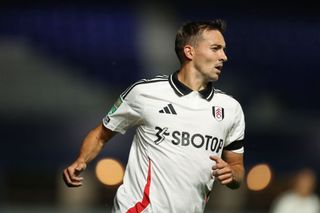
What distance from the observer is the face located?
5383 millimetres

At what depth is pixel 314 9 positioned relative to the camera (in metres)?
12.0

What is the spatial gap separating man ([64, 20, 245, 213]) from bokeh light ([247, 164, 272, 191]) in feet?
18.9

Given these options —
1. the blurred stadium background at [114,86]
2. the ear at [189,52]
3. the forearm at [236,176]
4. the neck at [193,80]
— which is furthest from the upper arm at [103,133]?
the blurred stadium background at [114,86]

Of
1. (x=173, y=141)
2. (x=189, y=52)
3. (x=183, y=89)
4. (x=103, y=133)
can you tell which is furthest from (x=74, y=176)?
(x=189, y=52)

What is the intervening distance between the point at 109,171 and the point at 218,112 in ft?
19.6

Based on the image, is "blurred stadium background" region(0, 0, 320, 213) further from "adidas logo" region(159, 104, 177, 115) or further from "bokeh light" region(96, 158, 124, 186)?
"adidas logo" region(159, 104, 177, 115)

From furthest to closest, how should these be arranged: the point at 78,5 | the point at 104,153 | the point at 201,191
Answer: the point at 78,5 < the point at 104,153 < the point at 201,191

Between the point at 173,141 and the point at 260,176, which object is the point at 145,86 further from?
the point at 260,176

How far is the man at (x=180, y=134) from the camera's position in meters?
5.19

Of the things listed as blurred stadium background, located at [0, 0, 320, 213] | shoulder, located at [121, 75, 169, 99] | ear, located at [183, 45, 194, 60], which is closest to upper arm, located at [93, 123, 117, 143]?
shoulder, located at [121, 75, 169, 99]

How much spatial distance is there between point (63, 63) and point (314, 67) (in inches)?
135

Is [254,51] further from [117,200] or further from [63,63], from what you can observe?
[117,200]

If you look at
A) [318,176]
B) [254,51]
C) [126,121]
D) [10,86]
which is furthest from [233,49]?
[126,121]

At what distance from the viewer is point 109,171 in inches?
440
